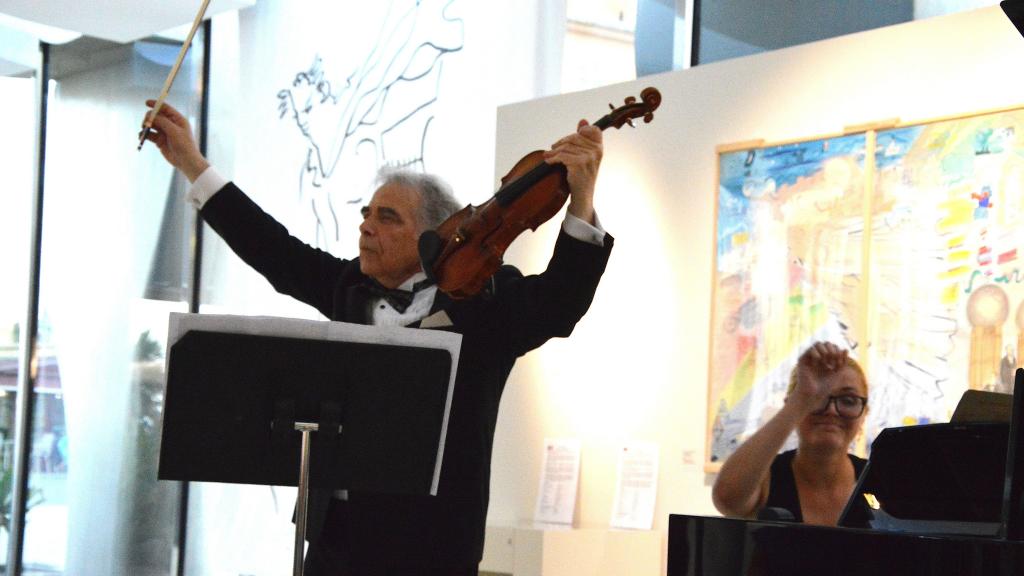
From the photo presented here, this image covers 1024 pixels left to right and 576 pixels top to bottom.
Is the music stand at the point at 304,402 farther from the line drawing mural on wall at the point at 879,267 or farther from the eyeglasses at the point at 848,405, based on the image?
the line drawing mural on wall at the point at 879,267

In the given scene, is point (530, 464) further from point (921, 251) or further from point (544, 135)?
point (921, 251)

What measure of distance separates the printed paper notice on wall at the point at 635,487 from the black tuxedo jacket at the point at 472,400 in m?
1.44

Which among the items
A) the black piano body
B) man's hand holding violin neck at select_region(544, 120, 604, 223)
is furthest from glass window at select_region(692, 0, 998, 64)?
the black piano body

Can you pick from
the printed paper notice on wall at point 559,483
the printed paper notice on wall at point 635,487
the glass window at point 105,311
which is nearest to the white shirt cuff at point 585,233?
the printed paper notice on wall at point 635,487

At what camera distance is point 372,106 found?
17.7 ft

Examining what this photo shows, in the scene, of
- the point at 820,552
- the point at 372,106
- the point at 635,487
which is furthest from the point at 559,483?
the point at 820,552

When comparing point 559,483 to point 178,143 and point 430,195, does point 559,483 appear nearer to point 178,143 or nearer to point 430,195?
point 430,195

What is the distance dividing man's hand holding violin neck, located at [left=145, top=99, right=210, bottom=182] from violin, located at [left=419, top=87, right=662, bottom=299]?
624 mm

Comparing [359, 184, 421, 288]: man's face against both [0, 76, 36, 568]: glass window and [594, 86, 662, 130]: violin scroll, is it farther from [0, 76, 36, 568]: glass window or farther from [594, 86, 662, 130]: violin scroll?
[0, 76, 36, 568]: glass window

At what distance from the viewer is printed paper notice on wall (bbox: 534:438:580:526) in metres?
4.14

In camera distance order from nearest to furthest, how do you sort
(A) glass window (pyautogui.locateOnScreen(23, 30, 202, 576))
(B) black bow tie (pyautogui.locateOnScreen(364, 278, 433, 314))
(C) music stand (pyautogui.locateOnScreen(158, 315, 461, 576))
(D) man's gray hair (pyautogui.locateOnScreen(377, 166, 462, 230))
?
(C) music stand (pyautogui.locateOnScreen(158, 315, 461, 576)) → (B) black bow tie (pyautogui.locateOnScreen(364, 278, 433, 314)) → (D) man's gray hair (pyautogui.locateOnScreen(377, 166, 462, 230)) → (A) glass window (pyautogui.locateOnScreen(23, 30, 202, 576))

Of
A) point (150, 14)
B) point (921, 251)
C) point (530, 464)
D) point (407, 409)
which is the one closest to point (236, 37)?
point (150, 14)

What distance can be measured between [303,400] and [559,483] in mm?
2145

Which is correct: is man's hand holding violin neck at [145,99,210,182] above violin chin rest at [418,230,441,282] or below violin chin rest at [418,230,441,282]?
above
